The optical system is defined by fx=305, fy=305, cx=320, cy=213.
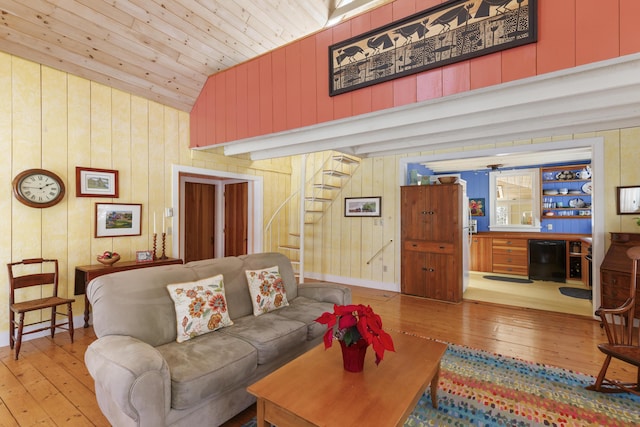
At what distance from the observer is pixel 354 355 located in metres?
1.69

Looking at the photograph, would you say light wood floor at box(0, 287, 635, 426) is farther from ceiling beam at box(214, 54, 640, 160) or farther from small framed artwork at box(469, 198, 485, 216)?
small framed artwork at box(469, 198, 485, 216)

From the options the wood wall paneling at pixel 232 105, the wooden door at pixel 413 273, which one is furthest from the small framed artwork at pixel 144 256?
the wooden door at pixel 413 273

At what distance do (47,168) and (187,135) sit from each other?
5.83 feet

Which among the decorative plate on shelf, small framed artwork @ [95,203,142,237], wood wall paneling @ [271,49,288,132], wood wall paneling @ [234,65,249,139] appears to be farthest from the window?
small framed artwork @ [95,203,142,237]

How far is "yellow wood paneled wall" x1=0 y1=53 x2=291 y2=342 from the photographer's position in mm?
3150

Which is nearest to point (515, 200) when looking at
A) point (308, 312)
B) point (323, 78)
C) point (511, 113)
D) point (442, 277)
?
point (442, 277)

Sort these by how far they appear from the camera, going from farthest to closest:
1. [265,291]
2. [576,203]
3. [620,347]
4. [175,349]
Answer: [576,203], [265,291], [620,347], [175,349]

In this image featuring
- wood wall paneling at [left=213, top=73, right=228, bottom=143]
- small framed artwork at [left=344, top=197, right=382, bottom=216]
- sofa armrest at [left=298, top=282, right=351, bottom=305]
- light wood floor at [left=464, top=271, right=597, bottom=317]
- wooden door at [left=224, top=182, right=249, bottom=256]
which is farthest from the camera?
wooden door at [left=224, top=182, right=249, bottom=256]

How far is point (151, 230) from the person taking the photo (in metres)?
4.36

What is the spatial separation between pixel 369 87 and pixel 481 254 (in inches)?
218

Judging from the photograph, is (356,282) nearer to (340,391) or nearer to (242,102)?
(242,102)

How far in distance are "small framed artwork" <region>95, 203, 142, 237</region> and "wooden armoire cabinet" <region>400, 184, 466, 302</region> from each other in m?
4.06

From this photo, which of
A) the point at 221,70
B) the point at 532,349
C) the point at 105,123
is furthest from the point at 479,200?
the point at 105,123

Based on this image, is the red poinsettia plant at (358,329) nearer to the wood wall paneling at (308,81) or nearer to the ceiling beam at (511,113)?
the ceiling beam at (511,113)
